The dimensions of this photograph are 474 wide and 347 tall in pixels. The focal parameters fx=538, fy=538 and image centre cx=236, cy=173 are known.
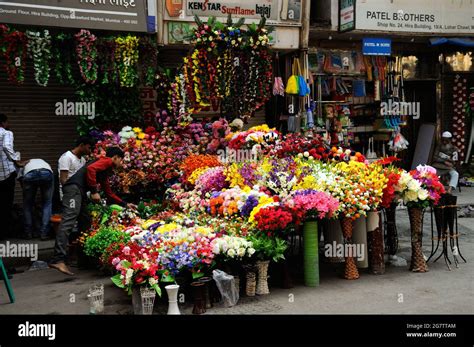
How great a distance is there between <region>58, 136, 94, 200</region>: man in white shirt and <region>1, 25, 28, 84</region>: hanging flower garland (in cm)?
264

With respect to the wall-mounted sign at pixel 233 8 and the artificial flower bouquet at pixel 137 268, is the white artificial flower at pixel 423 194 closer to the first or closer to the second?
the artificial flower bouquet at pixel 137 268

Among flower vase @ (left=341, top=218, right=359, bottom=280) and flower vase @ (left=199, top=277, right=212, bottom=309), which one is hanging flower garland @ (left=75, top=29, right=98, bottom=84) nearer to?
flower vase @ (left=199, top=277, right=212, bottom=309)

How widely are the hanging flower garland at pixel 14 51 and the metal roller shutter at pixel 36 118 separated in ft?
→ 4.82

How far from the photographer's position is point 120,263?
22.1ft

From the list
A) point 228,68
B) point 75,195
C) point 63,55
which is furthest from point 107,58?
point 75,195

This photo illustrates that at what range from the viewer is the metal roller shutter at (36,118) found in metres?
12.2

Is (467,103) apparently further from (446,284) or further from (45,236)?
(45,236)

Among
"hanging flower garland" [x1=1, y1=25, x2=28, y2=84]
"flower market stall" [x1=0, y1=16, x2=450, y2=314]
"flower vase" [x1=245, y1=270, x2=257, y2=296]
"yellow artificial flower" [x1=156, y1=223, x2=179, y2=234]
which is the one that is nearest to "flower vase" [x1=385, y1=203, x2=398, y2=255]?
"flower market stall" [x1=0, y1=16, x2=450, y2=314]

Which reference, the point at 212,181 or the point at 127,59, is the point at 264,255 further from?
the point at 127,59

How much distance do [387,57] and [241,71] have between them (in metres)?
6.54

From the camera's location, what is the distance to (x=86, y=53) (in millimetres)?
11242

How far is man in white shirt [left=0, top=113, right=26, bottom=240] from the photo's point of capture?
33.3 feet

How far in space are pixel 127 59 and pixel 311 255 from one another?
645 centimetres
